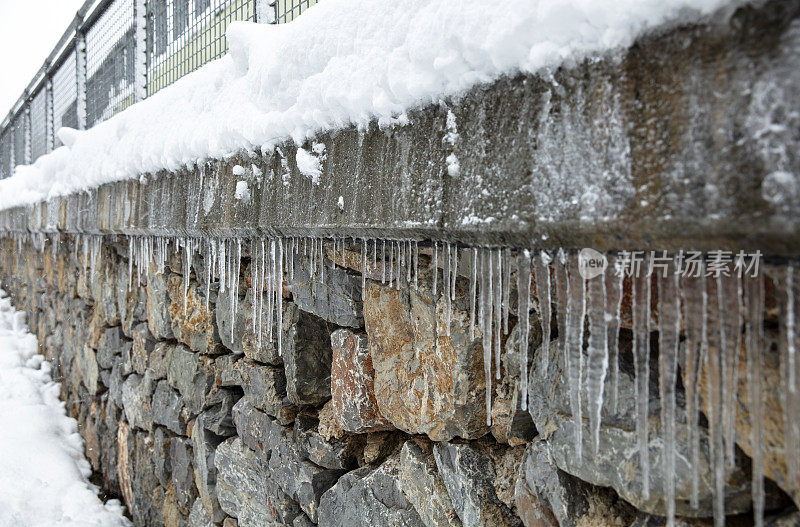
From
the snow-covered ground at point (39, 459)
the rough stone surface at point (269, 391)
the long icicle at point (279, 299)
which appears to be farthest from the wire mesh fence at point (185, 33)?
the snow-covered ground at point (39, 459)

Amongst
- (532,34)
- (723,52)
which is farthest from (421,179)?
(723,52)

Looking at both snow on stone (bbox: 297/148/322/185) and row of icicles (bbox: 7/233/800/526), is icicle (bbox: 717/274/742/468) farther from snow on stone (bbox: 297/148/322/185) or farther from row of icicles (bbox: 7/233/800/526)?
snow on stone (bbox: 297/148/322/185)

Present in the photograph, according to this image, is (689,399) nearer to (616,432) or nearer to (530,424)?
(616,432)

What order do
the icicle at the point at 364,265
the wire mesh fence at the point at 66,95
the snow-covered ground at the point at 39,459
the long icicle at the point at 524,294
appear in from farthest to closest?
the wire mesh fence at the point at 66,95
the snow-covered ground at the point at 39,459
the icicle at the point at 364,265
the long icicle at the point at 524,294

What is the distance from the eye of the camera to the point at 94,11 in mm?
4816

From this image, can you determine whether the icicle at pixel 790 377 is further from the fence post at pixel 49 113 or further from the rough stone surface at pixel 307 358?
the fence post at pixel 49 113

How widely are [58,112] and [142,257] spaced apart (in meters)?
4.95

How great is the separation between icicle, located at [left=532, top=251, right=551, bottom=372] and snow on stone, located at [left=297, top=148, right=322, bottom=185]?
0.69m

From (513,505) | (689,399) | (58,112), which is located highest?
(58,112)

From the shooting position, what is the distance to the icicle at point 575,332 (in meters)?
0.93

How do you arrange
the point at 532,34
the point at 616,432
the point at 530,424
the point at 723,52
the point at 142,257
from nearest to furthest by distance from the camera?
the point at 723,52, the point at 532,34, the point at 616,432, the point at 530,424, the point at 142,257

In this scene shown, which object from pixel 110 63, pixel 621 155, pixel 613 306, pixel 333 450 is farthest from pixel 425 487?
pixel 110 63

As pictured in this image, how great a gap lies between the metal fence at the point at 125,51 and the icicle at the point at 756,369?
2310 millimetres

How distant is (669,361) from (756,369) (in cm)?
12
